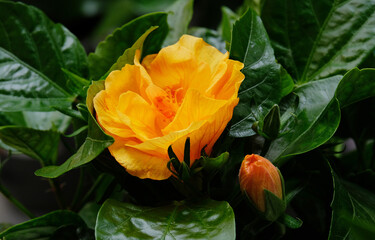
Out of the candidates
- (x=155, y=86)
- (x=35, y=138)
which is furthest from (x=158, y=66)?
(x=35, y=138)

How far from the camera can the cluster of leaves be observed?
37 cm

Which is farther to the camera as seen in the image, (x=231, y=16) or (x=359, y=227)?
(x=231, y=16)

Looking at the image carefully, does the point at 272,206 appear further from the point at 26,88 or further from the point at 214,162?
the point at 26,88

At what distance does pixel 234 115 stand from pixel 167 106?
0.06 m

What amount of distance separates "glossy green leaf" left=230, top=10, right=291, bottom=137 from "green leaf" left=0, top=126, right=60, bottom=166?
18 centimetres

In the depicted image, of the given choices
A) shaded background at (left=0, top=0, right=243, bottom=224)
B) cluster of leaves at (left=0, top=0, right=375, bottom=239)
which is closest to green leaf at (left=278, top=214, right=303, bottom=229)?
cluster of leaves at (left=0, top=0, right=375, bottom=239)

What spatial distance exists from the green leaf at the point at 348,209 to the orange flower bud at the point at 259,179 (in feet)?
0.16

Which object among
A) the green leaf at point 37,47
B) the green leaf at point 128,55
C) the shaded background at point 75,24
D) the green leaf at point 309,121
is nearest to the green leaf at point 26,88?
the green leaf at point 37,47

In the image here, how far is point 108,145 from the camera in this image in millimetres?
332

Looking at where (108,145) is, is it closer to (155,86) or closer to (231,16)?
(155,86)

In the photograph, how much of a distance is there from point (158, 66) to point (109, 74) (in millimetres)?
45

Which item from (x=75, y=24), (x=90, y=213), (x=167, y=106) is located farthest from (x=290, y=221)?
(x=75, y=24)

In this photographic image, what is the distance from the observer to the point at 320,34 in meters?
0.47

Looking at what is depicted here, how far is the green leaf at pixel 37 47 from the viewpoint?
46 cm
